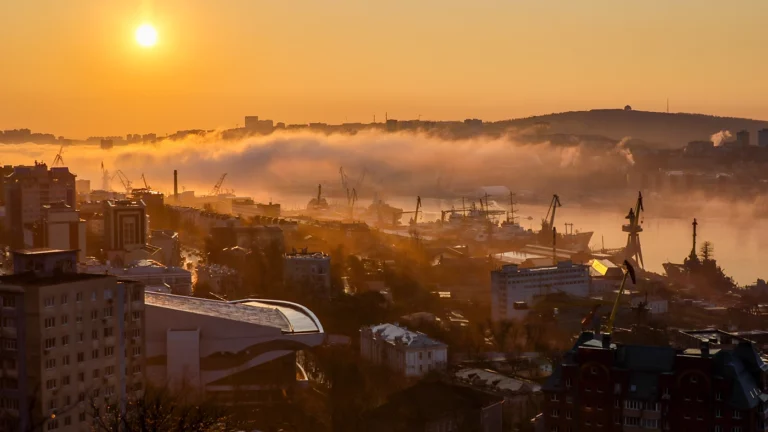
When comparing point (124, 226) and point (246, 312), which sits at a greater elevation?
point (124, 226)

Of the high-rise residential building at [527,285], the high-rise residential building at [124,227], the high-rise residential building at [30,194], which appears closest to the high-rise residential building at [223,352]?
the high-rise residential building at [527,285]

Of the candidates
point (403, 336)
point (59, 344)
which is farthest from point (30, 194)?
point (59, 344)

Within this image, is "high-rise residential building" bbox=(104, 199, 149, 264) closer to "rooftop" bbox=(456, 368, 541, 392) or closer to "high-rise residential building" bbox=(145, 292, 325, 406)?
"high-rise residential building" bbox=(145, 292, 325, 406)

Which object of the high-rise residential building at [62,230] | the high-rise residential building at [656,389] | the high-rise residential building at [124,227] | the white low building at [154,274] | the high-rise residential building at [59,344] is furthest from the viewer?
the high-rise residential building at [124,227]

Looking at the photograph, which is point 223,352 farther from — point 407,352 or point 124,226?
point 124,226

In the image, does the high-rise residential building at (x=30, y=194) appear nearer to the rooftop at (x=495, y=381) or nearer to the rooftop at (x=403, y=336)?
the rooftop at (x=403, y=336)

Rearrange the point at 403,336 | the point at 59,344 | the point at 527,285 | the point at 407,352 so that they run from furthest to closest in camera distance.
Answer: the point at 527,285 < the point at 403,336 < the point at 407,352 < the point at 59,344
